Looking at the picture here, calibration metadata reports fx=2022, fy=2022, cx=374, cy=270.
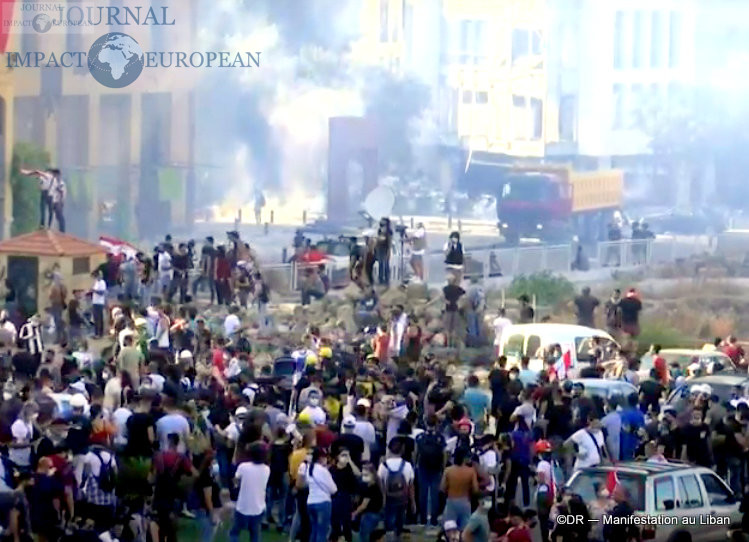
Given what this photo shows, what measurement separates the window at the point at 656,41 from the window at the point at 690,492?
899 inches

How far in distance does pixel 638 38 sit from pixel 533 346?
13329 mm

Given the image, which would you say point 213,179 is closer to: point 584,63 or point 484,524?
point 584,63

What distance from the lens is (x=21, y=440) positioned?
18.0 meters

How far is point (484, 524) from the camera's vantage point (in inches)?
614

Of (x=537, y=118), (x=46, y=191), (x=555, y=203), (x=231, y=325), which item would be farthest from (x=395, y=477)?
(x=537, y=118)

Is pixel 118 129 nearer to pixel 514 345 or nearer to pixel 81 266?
pixel 81 266

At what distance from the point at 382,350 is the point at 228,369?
5.04 meters

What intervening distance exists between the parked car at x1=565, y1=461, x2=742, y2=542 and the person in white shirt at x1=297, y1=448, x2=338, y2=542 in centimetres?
204

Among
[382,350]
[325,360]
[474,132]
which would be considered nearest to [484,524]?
[325,360]

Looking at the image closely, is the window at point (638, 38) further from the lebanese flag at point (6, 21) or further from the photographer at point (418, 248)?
the lebanese flag at point (6, 21)

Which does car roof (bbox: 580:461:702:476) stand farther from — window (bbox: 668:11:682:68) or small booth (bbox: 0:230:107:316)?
window (bbox: 668:11:682:68)

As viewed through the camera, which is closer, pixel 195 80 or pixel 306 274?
pixel 306 274

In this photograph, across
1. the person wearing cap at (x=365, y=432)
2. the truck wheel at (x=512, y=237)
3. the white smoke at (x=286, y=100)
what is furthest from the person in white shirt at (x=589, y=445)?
the white smoke at (x=286, y=100)

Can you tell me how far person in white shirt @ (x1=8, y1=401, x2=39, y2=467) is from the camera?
58.6 ft
